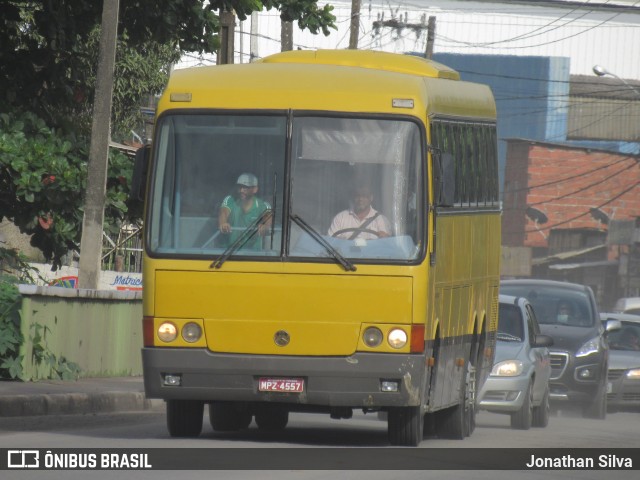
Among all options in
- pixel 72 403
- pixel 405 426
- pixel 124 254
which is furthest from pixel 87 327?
pixel 124 254

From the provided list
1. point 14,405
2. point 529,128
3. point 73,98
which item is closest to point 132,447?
point 14,405

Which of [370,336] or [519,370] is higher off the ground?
[370,336]

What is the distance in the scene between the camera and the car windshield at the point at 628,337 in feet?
81.4

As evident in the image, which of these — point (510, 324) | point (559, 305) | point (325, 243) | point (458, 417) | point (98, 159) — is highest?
point (98, 159)

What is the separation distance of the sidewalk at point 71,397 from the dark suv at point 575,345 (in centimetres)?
595

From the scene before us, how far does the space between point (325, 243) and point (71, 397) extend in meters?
5.29

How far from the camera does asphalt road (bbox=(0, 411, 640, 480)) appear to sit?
32.9ft

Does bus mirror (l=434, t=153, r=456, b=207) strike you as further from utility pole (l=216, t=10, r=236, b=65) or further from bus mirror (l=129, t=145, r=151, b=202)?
utility pole (l=216, t=10, r=236, b=65)

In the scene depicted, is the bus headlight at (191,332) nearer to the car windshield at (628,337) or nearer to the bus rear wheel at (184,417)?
the bus rear wheel at (184,417)

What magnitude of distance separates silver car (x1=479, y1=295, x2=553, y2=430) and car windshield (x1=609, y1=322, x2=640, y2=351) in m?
6.09

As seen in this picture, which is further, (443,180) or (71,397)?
(71,397)

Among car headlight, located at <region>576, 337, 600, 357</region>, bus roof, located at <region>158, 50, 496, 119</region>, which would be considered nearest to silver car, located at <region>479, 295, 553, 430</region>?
car headlight, located at <region>576, 337, 600, 357</region>

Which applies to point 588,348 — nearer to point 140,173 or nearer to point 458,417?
point 458,417

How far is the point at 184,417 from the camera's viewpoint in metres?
12.7
